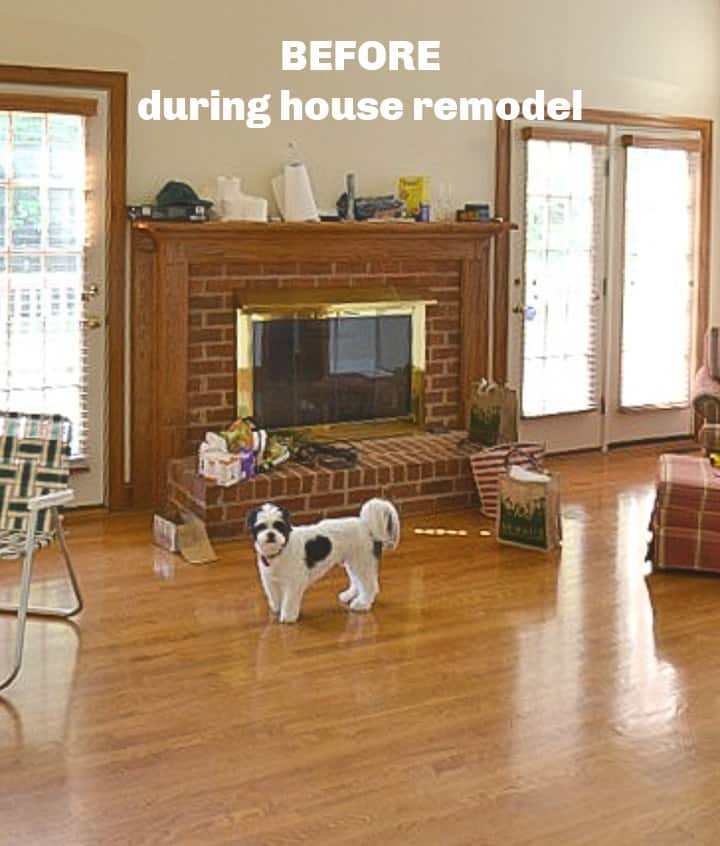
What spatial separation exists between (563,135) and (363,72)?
129 centimetres

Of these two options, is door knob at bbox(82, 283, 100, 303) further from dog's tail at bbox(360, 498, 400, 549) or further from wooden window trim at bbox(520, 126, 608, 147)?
wooden window trim at bbox(520, 126, 608, 147)

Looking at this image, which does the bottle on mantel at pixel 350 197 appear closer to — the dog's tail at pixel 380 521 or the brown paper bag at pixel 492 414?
the brown paper bag at pixel 492 414

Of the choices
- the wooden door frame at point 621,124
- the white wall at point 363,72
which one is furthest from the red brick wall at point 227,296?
the wooden door frame at point 621,124

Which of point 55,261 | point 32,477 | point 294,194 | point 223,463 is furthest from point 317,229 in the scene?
point 32,477

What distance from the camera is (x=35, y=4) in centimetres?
600

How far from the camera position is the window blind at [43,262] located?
237 inches

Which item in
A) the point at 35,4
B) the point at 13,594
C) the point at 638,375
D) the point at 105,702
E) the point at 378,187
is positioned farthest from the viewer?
the point at 638,375

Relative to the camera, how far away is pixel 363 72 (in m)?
6.96

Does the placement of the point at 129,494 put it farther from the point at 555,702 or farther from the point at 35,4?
the point at 555,702


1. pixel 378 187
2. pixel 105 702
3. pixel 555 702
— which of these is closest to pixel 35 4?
pixel 378 187

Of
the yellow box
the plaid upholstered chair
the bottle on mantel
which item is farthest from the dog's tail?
the yellow box

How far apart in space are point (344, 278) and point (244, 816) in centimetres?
395

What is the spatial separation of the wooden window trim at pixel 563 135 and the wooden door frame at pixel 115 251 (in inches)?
91.5

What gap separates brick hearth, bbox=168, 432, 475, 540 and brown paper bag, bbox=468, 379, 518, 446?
0.38 feet
